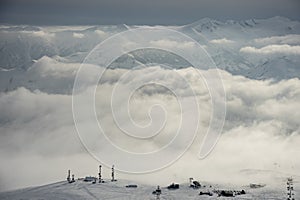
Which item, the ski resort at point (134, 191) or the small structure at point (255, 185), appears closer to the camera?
the ski resort at point (134, 191)

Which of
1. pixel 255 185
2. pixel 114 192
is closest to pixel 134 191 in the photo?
pixel 114 192

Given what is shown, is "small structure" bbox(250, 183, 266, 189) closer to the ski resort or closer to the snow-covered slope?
the ski resort

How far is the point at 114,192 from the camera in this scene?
461 ft

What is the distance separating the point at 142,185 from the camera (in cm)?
15000

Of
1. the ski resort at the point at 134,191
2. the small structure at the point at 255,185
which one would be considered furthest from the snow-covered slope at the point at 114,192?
the small structure at the point at 255,185

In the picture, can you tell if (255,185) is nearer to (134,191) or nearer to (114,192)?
(134,191)

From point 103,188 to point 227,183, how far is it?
43055 millimetres

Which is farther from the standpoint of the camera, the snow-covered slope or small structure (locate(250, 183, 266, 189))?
small structure (locate(250, 183, 266, 189))

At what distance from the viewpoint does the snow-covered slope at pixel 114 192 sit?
13488 cm

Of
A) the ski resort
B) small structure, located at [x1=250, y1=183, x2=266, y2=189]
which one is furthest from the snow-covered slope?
small structure, located at [x1=250, y1=183, x2=266, y2=189]

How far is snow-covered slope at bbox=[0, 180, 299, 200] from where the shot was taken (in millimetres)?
134875

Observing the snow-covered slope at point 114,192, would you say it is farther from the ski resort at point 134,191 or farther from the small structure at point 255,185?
the small structure at point 255,185

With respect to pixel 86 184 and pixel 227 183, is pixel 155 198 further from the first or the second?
pixel 227 183

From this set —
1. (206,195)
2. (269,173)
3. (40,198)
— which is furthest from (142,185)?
(269,173)
